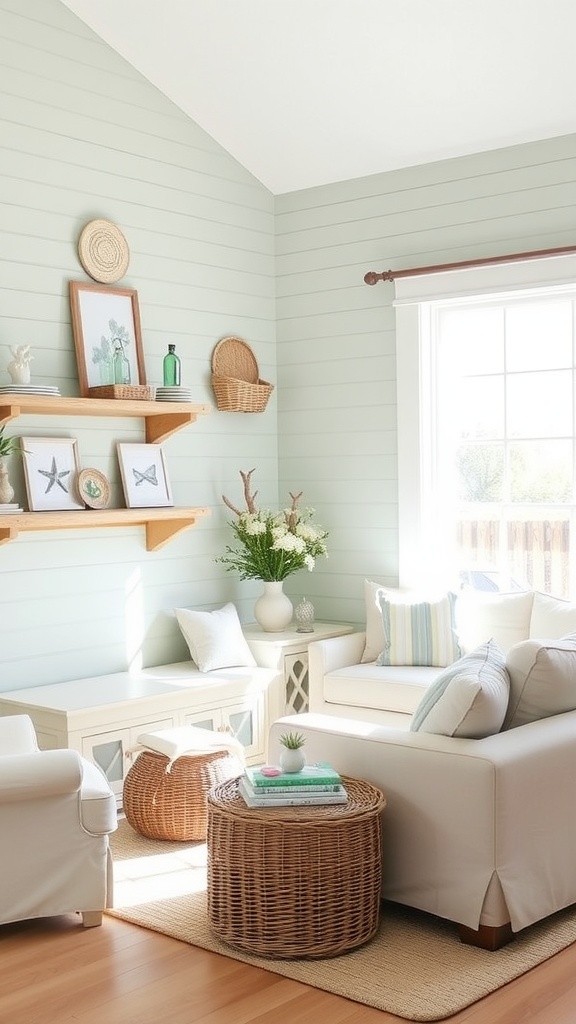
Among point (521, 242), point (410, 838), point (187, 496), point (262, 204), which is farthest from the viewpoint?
point (262, 204)

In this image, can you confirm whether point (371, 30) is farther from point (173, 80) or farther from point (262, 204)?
point (262, 204)

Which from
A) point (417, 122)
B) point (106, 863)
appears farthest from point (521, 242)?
point (106, 863)

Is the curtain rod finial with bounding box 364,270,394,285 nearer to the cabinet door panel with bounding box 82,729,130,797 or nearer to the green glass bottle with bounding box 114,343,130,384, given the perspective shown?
the green glass bottle with bounding box 114,343,130,384

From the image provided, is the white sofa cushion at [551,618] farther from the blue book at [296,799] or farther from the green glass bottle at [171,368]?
the green glass bottle at [171,368]

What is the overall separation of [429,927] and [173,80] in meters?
3.86

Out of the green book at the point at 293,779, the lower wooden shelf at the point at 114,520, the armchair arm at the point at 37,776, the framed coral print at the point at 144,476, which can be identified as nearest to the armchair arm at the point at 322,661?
the lower wooden shelf at the point at 114,520

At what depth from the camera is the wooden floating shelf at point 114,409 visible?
446 cm

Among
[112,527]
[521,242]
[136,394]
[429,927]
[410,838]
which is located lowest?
[429,927]

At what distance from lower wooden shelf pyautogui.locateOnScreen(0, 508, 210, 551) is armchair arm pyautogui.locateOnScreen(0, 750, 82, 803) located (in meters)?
1.23

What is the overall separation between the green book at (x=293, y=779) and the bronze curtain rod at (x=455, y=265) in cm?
266

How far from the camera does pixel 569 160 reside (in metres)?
5.02

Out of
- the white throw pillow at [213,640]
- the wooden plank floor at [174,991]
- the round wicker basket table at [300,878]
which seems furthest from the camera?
the white throw pillow at [213,640]

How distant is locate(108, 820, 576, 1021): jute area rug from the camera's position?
2.97 m

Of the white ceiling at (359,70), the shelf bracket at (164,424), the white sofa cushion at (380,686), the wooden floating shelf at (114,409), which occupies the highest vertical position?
the white ceiling at (359,70)
